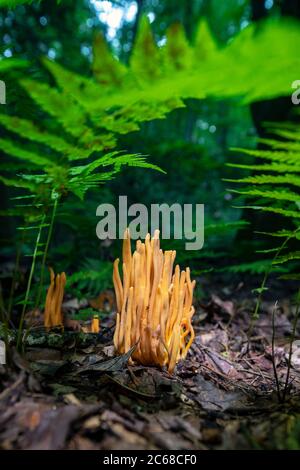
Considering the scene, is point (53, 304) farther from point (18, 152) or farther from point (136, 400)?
point (18, 152)

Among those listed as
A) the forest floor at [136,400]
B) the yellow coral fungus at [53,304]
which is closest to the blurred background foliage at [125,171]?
the yellow coral fungus at [53,304]

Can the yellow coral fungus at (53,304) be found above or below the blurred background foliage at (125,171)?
below

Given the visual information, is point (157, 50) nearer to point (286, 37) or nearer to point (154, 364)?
point (286, 37)

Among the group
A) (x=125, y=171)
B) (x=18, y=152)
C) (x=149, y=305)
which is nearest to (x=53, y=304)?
(x=149, y=305)

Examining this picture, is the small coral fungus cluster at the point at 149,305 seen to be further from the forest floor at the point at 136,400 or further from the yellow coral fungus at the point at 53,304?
the yellow coral fungus at the point at 53,304

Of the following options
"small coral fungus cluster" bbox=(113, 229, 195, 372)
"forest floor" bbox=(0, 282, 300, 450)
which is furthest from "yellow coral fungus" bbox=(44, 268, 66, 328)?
"small coral fungus cluster" bbox=(113, 229, 195, 372)
